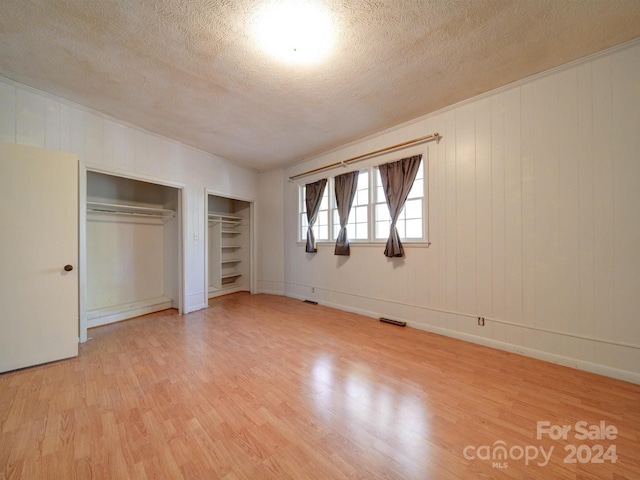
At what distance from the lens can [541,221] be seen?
2.38 metres

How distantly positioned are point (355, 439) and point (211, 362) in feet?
5.14

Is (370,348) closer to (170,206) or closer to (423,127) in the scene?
(423,127)

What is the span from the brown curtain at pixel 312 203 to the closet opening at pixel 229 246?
5.09ft

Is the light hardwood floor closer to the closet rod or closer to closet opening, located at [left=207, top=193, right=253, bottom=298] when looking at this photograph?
the closet rod

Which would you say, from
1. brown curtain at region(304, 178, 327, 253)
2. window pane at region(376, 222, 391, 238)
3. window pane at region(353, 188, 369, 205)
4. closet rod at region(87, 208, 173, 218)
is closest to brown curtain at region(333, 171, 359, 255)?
window pane at region(353, 188, 369, 205)

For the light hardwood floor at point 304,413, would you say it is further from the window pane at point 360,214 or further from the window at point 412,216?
the window pane at point 360,214

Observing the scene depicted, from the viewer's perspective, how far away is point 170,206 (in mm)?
4223

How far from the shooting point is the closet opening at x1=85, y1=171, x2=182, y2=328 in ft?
11.7

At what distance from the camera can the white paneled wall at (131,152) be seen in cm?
245

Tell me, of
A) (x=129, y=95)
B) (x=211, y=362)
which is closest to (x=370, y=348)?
(x=211, y=362)

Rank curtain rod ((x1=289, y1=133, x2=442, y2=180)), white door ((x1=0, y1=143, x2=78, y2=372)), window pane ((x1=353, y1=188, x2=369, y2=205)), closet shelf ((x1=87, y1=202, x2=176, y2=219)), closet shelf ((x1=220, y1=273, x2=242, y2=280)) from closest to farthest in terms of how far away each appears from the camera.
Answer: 1. white door ((x1=0, y1=143, x2=78, y2=372))
2. curtain rod ((x1=289, y1=133, x2=442, y2=180))
3. closet shelf ((x1=87, y1=202, x2=176, y2=219))
4. window pane ((x1=353, y1=188, x2=369, y2=205))
5. closet shelf ((x1=220, y1=273, x2=242, y2=280))

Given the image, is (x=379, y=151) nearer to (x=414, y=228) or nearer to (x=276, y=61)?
(x=414, y=228)

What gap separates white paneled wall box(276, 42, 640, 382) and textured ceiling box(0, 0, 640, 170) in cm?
30

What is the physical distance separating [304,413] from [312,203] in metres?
3.48
